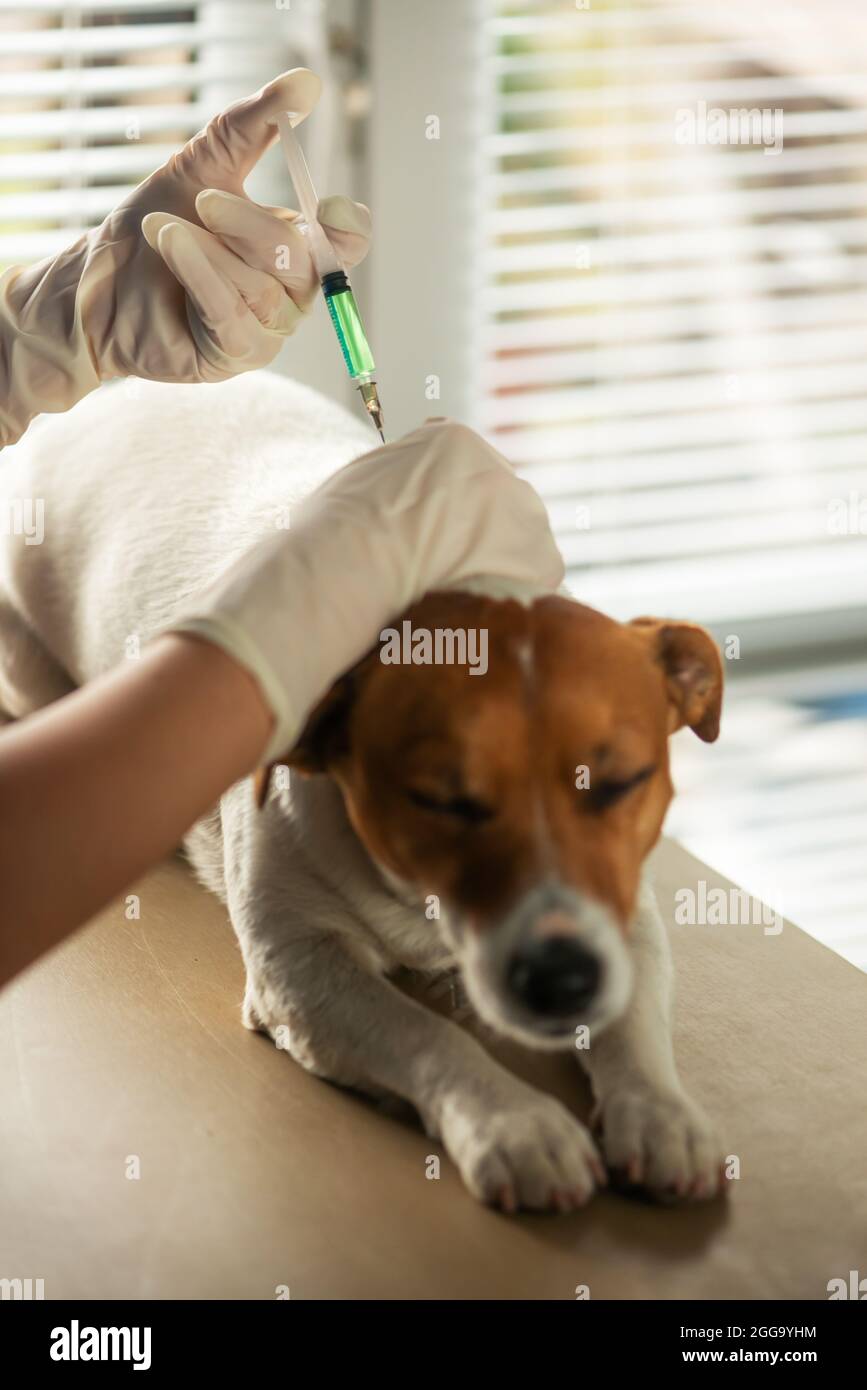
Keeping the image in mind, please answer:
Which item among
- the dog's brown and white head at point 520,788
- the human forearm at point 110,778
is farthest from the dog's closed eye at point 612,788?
the human forearm at point 110,778

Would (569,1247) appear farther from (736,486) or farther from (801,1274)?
(736,486)

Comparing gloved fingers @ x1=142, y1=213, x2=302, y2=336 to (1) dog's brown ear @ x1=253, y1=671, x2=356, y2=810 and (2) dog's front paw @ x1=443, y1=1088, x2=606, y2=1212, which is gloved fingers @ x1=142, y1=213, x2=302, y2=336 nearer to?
(1) dog's brown ear @ x1=253, y1=671, x2=356, y2=810

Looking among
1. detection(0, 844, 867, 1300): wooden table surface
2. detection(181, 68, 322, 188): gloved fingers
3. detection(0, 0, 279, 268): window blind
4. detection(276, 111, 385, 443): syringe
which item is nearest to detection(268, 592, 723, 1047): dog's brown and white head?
detection(0, 844, 867, 1300): wooden table surface

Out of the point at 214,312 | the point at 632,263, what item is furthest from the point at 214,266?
the point at 632,263

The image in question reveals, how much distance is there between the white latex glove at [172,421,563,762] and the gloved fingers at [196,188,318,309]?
0.20m

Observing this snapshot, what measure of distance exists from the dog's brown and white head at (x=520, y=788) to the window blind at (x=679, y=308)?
4.54 ft

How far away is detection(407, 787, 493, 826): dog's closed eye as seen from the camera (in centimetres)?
89

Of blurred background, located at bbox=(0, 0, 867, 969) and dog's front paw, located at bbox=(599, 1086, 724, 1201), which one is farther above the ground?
blurred background, located at bbox=(0, 0, 867, 969)

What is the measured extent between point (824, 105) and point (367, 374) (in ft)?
5.15

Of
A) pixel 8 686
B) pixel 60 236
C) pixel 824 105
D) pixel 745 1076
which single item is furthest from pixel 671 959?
pixel 824 105

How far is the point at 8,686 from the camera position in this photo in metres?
1.60

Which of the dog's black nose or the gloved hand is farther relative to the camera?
the gloved hand

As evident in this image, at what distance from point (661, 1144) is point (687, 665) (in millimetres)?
319

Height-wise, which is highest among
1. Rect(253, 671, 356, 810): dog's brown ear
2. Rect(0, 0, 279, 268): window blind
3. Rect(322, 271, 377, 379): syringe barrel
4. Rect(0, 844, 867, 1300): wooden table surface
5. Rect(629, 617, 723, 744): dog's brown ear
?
Rect(0, 0, 279, 268): window blind
